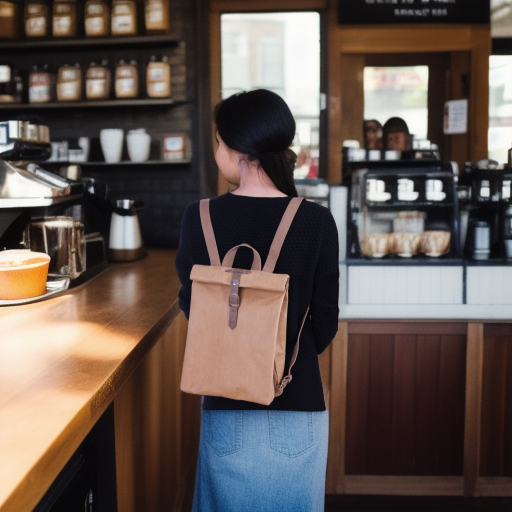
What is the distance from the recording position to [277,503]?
1.41 m

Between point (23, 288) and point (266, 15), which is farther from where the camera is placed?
point (266, 15)

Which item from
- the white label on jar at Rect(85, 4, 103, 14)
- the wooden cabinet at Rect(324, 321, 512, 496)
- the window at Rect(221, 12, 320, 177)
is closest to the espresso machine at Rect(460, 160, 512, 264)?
the wooden cabinet at Rect(324, 321, 512, 496)

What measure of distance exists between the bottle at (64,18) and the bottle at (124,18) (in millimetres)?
238

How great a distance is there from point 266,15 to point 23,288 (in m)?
2.72

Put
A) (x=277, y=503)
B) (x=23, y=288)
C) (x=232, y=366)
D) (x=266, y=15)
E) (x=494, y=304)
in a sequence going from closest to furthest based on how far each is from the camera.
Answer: (x=232, y=366), (x=277, y=503), (x=23, y=288), (x=494, y=304), (x=266, y=15)

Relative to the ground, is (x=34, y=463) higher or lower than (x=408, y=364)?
higher

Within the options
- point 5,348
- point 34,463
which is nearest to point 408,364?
point 5,348

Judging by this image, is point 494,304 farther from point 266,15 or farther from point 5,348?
point 266,15

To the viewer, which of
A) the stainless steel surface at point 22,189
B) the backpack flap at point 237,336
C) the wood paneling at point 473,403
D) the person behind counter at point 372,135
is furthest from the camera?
the person behind counter at point 372,135

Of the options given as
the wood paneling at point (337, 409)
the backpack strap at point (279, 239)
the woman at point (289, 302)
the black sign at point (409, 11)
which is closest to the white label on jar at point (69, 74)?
the black sign at point (409, 11)

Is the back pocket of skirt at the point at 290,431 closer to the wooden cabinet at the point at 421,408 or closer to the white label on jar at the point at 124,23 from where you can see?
the wooden cabinet at the point at 421,408

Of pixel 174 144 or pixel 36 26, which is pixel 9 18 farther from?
pixel 174 144

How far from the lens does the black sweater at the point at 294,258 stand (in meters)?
1.32

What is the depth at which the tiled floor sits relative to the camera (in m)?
2.70
